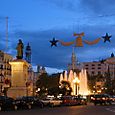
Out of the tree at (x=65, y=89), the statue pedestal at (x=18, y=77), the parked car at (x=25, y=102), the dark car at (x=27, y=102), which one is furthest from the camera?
the tree at (x=65, y=89)

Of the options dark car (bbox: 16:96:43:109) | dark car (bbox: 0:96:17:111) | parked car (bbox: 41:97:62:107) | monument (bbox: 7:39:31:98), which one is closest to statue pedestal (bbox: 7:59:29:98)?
monument (bbox: 7:39:31:98)

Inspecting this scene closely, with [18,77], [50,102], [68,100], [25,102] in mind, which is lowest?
[25,102]

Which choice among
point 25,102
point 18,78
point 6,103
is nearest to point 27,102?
point 25,102

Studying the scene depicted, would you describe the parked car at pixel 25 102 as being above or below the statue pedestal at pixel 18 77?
below

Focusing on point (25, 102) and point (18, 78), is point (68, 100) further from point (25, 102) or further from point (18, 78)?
point (25, 102)

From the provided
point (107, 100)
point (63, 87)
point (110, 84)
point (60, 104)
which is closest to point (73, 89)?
point (63, 87)

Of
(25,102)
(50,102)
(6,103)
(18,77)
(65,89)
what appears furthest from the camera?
(65,89)

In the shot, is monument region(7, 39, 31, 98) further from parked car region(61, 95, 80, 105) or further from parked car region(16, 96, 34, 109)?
parked car region(16, 96, 34, 109)

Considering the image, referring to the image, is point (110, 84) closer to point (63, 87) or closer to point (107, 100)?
point (63, 87)

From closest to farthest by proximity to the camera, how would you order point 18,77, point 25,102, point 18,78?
point 25,102 → point 18,77 → point 18,78

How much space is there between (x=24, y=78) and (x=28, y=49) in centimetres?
4547

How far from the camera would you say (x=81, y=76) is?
102 m

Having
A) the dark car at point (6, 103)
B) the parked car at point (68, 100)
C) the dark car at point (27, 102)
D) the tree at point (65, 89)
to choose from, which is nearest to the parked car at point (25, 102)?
the dark car at point (27, 102)

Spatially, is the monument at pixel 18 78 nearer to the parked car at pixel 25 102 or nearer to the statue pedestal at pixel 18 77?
the statue pedestal at pixel 18 77
